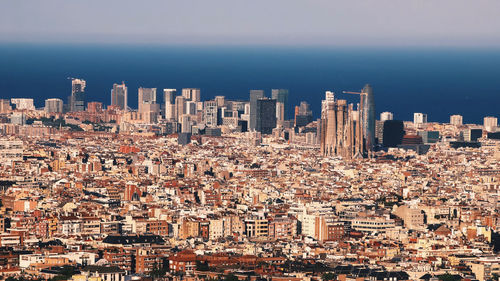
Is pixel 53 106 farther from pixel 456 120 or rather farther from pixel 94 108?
pixel 456 120

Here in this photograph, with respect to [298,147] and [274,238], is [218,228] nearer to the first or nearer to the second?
[274,238]

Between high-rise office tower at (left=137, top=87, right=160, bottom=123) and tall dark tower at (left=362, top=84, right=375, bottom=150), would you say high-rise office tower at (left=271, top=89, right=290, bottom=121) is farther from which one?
tall dark tower at (left=362, top=84, right=375, bottom=150)

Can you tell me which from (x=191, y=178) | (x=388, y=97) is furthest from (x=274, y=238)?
(x=388, y=97)

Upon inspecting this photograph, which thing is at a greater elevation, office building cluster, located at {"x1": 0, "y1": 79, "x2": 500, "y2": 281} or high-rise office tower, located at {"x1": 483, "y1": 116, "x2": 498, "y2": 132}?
high-rise office tower, located at {"x1": 483, "y1": 116, "x2": 498, "y2": 132}

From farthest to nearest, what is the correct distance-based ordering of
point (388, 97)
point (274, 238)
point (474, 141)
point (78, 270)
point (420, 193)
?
point (388, 97)
point (474, 141)
point (420, 193)
point (274, 238)
point (78, 270)

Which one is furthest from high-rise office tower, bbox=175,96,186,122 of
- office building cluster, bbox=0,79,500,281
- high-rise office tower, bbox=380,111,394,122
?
high-rise office tower, bbox=380,111,394,122

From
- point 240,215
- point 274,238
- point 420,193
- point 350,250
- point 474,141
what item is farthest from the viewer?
point 474,141

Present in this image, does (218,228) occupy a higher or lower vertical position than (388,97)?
lower

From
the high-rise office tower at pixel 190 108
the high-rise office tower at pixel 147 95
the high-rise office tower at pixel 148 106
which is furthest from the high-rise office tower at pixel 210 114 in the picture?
the high-rise office tower at pixel 147 95
